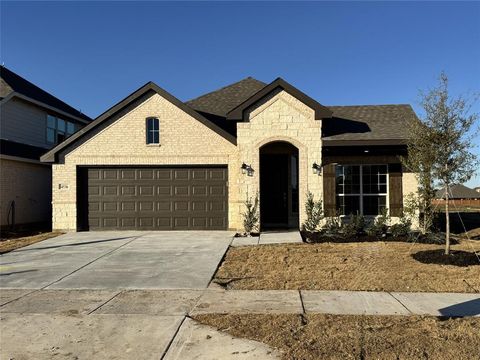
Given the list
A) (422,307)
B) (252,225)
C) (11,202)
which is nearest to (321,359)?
(422,307)

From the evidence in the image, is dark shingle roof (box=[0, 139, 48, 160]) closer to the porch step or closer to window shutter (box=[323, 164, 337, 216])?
the porch step

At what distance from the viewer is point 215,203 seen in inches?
622

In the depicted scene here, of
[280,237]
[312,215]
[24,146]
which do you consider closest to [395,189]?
[312,215]

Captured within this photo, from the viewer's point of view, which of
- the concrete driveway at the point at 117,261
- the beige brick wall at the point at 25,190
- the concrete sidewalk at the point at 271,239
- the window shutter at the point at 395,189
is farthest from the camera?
the beige brick wall at the point at 25,190

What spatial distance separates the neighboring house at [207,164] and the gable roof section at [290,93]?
34mm

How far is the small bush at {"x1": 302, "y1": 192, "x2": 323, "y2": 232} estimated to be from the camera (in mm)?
14508

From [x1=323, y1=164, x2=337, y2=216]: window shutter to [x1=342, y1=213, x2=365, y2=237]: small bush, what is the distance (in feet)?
→ 4.58

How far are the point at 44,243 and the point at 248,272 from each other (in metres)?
7.57

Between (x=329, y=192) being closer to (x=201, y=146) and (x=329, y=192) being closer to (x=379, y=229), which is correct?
(x=379, y=229)

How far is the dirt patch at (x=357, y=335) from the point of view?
5.00m

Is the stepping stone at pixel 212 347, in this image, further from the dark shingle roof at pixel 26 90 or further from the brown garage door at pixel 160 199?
the dark shingle roof at pixel 26 90

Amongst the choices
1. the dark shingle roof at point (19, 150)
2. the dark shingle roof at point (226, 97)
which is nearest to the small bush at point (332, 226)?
the dark shingle roof at point (226, 97)

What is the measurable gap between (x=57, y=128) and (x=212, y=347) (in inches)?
826

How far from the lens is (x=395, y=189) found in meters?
15.2
